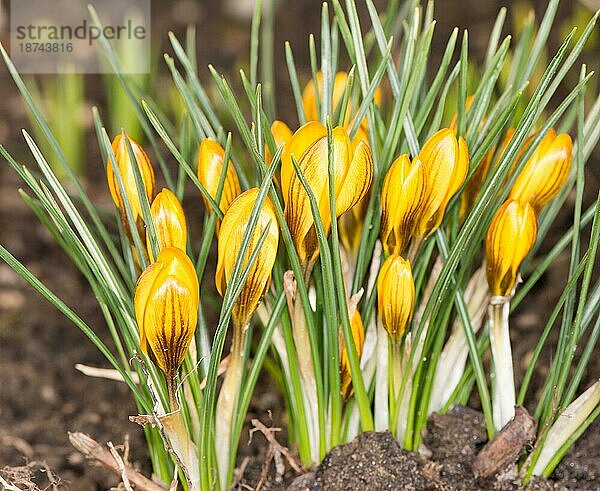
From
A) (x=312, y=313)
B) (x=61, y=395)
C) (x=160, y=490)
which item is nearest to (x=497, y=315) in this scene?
(x=312, y=313)

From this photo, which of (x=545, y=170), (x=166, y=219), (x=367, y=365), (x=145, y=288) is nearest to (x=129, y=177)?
(x=166, y=219)

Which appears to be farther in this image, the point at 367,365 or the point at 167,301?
the point at 367,365

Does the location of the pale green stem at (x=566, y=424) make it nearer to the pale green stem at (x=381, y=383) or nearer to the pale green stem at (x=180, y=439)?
the pale green stem at (x=381, y=383)

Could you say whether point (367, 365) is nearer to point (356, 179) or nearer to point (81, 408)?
point (356, 179)

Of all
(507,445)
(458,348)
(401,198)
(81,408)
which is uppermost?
(401,198)

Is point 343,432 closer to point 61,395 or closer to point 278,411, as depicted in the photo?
point 278,411

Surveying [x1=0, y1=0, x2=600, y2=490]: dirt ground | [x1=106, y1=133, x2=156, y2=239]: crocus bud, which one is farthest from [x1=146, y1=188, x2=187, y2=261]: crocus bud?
[x1=0, y1=0, x2=600, y2=490]: dirt ground

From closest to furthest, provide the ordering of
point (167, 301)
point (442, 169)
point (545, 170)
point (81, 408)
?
1. point (167, 301)
2. point (442, 169)
3. point (545, 170)
4. point (81, 408)
